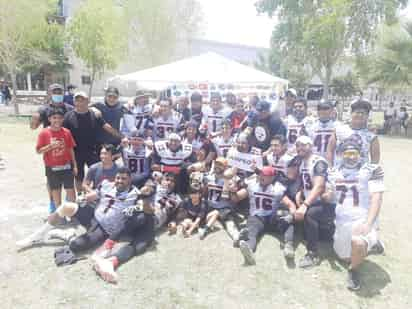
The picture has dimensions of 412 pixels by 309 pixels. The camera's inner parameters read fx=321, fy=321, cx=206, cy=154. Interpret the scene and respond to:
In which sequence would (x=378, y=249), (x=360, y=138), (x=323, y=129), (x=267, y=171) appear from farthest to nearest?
1. (x=323, y=129)
2. (x=267, y=171)
3. (x=378, y=249)
4. (x=360, y=138)

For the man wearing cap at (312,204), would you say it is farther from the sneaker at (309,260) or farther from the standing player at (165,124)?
the standing player at (165,124)

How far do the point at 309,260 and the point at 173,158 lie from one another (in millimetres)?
2762

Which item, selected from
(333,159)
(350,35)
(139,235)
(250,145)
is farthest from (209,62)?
(350,35)

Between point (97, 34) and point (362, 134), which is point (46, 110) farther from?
point (97, 34)

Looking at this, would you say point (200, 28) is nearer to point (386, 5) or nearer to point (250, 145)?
point (386, 5)

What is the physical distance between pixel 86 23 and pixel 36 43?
11.8 feet

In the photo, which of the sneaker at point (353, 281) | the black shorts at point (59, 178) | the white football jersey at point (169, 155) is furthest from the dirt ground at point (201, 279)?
the white football jersey at point (169, 155)

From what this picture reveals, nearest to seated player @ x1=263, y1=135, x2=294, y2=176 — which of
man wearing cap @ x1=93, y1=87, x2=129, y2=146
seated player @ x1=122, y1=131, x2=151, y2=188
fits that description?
seated player @ x1=122, y1=131, x2=151, y2=188

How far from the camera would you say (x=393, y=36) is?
16594mm

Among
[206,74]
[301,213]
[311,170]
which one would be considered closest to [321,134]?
[311,170]

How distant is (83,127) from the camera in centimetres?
531

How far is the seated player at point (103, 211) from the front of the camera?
14.9 feet

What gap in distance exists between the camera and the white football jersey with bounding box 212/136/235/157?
600 centimetres

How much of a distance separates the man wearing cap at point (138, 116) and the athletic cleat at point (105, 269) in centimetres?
273
